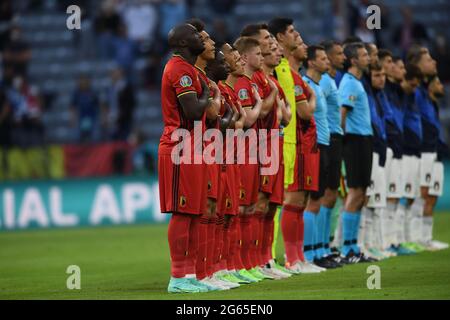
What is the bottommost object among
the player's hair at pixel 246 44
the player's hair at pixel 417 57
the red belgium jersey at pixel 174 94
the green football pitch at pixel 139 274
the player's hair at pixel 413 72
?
the green football pitch at pixel 139 274

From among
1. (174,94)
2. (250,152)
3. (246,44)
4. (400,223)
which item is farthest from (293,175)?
(400,223)

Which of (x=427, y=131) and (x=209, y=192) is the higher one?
(x=427, y=131)

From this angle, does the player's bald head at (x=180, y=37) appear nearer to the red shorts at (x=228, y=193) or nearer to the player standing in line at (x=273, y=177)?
the red shorts at (x=228, y=193)

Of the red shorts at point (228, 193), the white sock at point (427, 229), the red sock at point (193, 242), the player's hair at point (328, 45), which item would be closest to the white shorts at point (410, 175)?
the white sock at point (427, 229)

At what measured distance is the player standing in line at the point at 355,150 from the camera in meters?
14.5

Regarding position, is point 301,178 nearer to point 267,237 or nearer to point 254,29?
point 267,237

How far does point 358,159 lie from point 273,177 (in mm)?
2453

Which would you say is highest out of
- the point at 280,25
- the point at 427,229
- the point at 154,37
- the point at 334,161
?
the point at 154,37

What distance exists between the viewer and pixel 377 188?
1516 centimetres

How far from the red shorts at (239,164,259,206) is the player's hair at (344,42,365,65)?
327 cm

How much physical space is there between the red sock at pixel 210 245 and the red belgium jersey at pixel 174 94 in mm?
1038

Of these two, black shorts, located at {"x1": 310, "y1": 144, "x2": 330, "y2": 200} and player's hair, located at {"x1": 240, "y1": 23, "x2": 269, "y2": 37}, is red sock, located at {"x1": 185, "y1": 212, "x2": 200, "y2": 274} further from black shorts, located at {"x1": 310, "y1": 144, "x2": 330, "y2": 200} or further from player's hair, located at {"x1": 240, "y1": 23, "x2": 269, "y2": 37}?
black shorts, located at {"x1": 310, "y1": 144, "x2": 330, "y2": 200}
